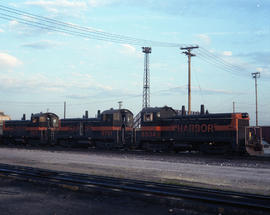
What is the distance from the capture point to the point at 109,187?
10.7 meters

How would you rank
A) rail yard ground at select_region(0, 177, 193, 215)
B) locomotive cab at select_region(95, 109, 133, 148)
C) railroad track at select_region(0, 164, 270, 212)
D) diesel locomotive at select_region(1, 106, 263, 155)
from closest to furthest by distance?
1. rail yard ground at select_region(0, 177, 193, 215)
2. railroad track at select_region(0, 164, 270, 212)
3. diesel locomotive at select_region(1, 106, 263, 155)
4. locomotive cab at select_region(95, 109, 133, 148)

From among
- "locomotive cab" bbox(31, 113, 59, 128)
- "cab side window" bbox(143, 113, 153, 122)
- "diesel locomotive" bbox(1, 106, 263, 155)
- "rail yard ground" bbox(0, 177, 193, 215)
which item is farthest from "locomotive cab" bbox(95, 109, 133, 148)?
"rail yard ground" bbox(0, 177, 193, 215)

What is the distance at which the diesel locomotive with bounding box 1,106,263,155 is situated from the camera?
76.6 feet

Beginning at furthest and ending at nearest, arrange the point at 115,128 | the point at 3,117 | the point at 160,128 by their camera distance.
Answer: the point at 3,117 < the point at 115,128 < the point at 160,128

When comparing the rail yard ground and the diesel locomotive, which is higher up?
the diesel locomotive

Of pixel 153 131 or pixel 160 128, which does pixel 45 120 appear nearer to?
pixel 153 131

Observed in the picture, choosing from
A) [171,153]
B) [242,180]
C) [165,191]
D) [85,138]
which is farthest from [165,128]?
[165,191]

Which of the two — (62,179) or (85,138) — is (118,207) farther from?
(85,138)

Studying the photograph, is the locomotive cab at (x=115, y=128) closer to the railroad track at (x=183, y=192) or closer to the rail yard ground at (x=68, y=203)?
the railroad track at (x=183, y=192)

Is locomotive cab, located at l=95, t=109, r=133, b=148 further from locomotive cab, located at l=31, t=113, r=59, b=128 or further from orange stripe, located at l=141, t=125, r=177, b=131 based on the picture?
locomotive cab, located at l=31, t=113, r=59, b=128

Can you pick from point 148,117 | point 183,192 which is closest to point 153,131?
point 148,117

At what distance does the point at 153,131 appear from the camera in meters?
26.9

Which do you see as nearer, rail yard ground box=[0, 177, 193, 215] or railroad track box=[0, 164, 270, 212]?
rail yard ground box=[0, 177, 193, 215]

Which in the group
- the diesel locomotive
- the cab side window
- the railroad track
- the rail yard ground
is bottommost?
the rail yard ground
